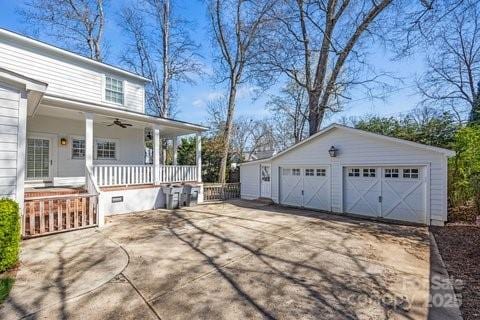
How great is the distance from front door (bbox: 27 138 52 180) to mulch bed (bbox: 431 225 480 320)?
37.5 feet

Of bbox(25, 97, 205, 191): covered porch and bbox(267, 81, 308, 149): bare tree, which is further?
bbox(267, 81, 308, 149): bare tree

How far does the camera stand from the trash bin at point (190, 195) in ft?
35.7

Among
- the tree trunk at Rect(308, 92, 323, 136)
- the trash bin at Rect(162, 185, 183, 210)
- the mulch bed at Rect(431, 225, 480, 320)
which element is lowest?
the mulch bed at Rect(431, 225, 480, 320)

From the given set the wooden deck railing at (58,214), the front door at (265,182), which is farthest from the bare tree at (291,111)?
the wooden deck railing at (58,214)

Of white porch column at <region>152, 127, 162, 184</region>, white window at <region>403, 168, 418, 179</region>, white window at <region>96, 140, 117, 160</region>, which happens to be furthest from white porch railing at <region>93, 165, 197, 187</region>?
white window at <region>403, 168, 418, 179</region>

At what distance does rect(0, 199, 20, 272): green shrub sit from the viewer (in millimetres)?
3957

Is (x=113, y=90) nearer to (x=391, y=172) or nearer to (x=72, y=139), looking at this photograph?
(x=72, y=139)

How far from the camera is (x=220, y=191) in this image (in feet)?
46.4

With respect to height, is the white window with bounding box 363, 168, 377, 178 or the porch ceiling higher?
the porch ceiling

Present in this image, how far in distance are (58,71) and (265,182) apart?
1038 cm

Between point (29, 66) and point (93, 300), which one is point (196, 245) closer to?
point (93, 300)

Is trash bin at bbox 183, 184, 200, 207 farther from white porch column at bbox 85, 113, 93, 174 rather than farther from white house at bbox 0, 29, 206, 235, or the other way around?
white porch column at bbox 85, 113, 93, 174

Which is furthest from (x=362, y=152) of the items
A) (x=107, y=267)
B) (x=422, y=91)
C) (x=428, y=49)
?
(x=422, y=91)

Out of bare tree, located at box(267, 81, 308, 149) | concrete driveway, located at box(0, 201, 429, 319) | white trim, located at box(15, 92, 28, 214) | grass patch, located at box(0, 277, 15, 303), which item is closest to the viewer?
concrete driveway, located at box(0, 201, 429, 319)
